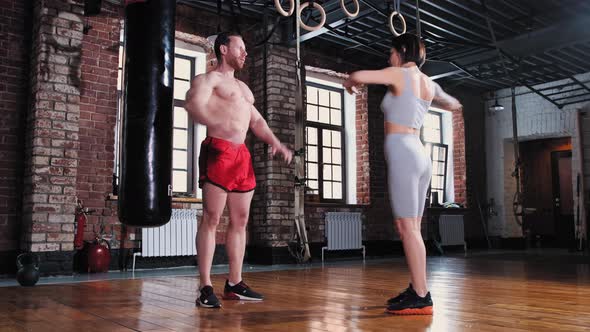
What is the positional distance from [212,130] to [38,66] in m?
3.33

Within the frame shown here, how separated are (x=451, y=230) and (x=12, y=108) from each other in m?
7.74

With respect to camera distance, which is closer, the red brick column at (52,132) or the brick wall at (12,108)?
the red brick column at (52,132)

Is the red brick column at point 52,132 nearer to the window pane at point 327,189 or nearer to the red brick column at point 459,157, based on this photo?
the window pane at point 327,189

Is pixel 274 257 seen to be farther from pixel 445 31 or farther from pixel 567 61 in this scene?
pixel 567 61

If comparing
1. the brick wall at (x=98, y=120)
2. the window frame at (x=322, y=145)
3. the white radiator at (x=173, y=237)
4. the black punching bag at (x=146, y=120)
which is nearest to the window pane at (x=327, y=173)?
the window frame at (x=322, y=145)

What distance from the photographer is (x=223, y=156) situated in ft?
9.78

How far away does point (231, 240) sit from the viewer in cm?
316

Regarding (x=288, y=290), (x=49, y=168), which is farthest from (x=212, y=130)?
(x=49, y=168)

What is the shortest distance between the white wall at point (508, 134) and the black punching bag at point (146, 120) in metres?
9.17

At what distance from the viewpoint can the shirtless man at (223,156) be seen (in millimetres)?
2949

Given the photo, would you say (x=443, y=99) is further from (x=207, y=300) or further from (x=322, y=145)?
(x=322, y=145)

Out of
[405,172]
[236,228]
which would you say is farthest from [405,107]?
[236,228]

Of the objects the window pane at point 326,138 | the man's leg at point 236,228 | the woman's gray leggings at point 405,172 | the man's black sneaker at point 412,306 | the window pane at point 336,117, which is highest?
the window pane at point 336,117

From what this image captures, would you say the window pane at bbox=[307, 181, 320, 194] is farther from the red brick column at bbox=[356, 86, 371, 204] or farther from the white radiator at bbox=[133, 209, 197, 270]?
the white radiator at bbox=[133, 209, 197, 270]
